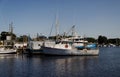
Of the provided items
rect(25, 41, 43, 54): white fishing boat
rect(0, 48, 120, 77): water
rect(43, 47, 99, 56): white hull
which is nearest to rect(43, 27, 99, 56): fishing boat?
rect(43, 47, 99, 56): white hull

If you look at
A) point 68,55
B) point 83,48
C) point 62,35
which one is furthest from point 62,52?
point 62,35

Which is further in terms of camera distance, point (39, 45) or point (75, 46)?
point (39, 45)

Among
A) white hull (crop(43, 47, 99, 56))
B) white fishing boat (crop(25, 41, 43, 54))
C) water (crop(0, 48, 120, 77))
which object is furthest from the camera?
white fishing boat (crop(25, 41, 43, 54))

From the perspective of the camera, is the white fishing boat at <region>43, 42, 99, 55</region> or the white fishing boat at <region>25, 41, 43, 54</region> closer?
the white fishing boat at <region>43, 42, 99, 55</region>

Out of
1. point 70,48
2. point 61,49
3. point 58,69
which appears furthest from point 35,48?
point 58,69

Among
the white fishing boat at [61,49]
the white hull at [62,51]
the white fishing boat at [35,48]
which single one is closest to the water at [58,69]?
the white fishing boat at [61,49]

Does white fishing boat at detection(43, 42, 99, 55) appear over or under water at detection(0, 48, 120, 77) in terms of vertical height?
over

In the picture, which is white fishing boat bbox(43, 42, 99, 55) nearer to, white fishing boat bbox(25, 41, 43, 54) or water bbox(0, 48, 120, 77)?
white fishing boat bbox(25, 41, 43, 54)

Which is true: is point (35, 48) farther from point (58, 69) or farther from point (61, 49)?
point (58, 69)

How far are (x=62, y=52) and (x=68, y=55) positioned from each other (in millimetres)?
2212

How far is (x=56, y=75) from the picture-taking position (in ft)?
138

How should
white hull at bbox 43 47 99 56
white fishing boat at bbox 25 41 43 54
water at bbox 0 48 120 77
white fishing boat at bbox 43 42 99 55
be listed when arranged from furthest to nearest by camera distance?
white fishing boat at bbox 25 41 43 54 → white hull at bbox 43 47 99 56 → white fishing boat at bbox 43 42 99 55 → water at bbox 0 48 120 77

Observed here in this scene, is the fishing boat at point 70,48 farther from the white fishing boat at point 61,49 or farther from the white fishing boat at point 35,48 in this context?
the white fishing boat at point 35,48

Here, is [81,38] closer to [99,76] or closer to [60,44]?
[60,44]
